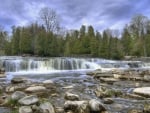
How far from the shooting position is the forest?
5184 centimetres

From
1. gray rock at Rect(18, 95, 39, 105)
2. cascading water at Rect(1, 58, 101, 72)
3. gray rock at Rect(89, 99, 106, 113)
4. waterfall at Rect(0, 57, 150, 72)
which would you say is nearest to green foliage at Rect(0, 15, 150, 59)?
waterfall at Rect(0, 57, 150, 72)

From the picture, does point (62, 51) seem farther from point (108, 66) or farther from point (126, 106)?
point (126, 106)

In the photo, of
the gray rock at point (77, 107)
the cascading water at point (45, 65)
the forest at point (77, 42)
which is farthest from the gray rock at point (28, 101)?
the forest at point (77, 42)

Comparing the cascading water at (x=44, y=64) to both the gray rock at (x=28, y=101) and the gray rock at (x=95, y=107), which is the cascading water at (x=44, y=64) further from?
the gray rock at (x=95, y=107)

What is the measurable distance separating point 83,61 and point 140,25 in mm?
32690

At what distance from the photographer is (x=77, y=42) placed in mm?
57688

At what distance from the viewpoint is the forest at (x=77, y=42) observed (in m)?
51.8

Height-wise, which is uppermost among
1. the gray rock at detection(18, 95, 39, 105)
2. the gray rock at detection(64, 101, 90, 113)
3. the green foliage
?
the green foliage

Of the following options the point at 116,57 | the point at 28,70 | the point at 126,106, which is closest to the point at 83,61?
the point at 28,70

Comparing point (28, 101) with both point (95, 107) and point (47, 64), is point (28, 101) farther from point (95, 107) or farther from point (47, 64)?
point (47, 64)

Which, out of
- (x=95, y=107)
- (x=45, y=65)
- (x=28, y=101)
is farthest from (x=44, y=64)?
(x=95, y=107)

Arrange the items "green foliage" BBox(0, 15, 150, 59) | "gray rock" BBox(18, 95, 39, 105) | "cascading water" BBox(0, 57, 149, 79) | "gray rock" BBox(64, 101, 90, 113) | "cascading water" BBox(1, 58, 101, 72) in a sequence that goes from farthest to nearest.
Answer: "green foliage" BBox(0, 15, 150, 59) → "cascading water" BBox(1, 58, 101, 72) → "cascading water" BBox(0, 57, 149, 79) → "gray rock" BBox(18, 95, 39, 105) → "gray rock" BBox(64, 101, 90, 113)

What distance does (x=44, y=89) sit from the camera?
12828 millimetres

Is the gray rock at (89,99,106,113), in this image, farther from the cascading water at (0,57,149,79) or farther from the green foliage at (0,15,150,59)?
the green foliage at (0,15,150,59)
